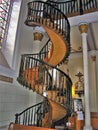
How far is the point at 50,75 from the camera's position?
4.46 meters

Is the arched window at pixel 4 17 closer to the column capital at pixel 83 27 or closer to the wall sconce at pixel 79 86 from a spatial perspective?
the column capital at pixel 83 27

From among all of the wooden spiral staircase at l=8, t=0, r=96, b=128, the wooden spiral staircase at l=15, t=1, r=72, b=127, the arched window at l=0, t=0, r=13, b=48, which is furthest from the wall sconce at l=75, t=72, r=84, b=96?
the arched window at l=0, t=0, r=13, b=48

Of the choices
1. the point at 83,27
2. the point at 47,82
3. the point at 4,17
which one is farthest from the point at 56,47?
the point at 4,17

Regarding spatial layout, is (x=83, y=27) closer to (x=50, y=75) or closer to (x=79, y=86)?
(x=50, y=75)

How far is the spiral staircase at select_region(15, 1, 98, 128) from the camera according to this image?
4285 mm

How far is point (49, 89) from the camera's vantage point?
4277 mm

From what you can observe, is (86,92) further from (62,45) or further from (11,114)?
(11,114)

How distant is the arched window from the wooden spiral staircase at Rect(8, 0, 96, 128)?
104 cm

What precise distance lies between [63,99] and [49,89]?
1.40 feet

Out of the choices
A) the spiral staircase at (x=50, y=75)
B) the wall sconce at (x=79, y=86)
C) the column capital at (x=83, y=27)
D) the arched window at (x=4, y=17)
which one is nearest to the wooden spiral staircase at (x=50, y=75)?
the spiral staircase at (x=50, y=75)

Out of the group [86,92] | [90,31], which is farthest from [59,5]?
[86,92]

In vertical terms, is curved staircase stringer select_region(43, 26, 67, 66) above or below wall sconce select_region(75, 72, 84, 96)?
above

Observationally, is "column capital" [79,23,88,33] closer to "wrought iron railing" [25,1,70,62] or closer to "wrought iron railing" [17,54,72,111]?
"wrought iron railing" [25,1,70,62]

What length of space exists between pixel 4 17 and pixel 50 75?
2.88 metres
